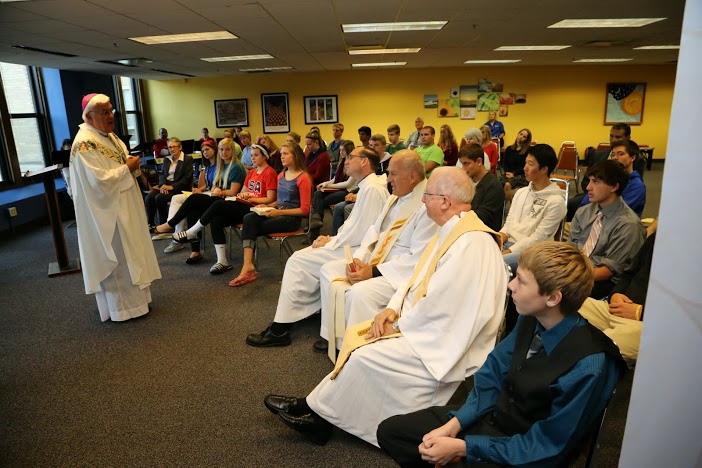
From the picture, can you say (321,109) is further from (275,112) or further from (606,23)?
(606,23)

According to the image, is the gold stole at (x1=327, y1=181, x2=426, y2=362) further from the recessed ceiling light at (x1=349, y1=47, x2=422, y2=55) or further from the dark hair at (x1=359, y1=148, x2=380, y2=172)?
the recessed ceiling light at (x1=349, y1=47, x2=422, y2=55)

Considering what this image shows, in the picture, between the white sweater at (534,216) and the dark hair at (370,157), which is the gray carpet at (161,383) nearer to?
the white sweater at (534,216)

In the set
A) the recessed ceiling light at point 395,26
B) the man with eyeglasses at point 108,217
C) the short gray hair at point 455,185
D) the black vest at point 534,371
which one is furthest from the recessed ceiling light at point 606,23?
the black vest at point 534,371

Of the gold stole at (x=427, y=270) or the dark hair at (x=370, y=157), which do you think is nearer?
the gold stole at (x=427, y=270)

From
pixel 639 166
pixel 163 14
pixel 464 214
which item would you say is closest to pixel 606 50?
pixel 639 166

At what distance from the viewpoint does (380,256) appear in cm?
308

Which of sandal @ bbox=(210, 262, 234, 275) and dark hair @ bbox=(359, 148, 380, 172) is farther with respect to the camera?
sandal @ bbox=(210, 262, 234, 275)

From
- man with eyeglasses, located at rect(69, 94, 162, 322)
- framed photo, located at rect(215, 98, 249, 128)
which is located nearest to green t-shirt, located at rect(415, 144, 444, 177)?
man with eyeglasses, located at rect(69, 94, 162, 322)

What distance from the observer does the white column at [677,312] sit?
0.78 m

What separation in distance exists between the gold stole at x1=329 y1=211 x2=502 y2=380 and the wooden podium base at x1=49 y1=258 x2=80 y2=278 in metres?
4.08

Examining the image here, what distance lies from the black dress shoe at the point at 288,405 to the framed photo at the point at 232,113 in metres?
12.7

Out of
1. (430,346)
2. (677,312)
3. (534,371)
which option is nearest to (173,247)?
(430,346)

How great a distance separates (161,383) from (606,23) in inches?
293

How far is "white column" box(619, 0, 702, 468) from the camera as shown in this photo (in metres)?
0.78
